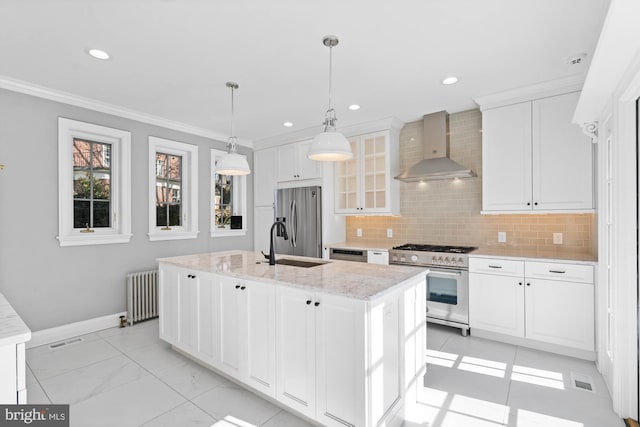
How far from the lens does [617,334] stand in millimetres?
2059

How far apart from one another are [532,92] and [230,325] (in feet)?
11.5

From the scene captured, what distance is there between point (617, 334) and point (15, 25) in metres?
4.41

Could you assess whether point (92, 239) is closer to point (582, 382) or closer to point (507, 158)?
point (507, 158)

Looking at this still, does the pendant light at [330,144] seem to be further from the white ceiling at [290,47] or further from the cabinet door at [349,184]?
the cabinet door at [349,184]

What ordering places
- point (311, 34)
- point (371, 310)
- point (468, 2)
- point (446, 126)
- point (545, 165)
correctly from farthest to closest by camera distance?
point (446, 126) < point (545, 165) < point (311, 34) < point (468, 2) < point (371, 310)

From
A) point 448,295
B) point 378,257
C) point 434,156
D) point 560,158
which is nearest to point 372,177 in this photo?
point 434,156

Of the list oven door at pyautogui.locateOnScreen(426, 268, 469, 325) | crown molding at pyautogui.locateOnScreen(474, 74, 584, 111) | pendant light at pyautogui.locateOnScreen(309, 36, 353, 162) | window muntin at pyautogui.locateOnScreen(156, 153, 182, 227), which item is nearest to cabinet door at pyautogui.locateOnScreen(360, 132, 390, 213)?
oven door at pyautogui.locateOnScreen(426, 268, 469, 325)

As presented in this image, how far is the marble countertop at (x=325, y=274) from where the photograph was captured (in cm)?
181

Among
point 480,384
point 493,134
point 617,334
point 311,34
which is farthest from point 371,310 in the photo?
point 493,134

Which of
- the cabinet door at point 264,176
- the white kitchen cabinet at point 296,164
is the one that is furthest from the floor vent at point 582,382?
the cabinet door at point 264,176

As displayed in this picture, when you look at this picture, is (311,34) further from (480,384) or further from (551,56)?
(480,384)

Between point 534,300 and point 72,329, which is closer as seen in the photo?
point 534,300

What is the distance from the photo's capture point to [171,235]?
427cm

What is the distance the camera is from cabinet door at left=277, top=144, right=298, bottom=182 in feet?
15.9
